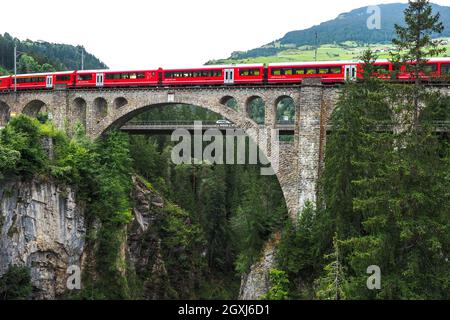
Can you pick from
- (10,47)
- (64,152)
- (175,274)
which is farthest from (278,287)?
(10,47)

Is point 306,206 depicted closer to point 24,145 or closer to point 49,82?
point 24,145

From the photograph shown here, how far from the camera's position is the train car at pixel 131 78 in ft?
133

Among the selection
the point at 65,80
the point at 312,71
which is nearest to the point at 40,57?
the point at 65,80

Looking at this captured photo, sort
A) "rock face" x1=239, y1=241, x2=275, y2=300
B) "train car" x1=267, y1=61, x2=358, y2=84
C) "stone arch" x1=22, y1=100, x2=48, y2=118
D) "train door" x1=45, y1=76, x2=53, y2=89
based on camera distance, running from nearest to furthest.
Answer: "rock face" x1=239, y1=241, x2=275, y2=300 < "train car" x1=267, y1=61, x2=358, y2=84 < "train door" x1=45, y1=76, x2=53, y2=89 < "stone arch" x1=22, y1=100, x2=48, y2=118

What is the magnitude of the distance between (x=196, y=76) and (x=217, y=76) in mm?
2008

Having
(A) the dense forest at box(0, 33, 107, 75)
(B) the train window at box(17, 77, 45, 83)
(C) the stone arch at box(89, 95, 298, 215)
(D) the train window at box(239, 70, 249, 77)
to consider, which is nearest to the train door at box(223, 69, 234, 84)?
(D) the train window at box(239, 70, 249, 77)

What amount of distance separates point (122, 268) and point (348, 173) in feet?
64.2

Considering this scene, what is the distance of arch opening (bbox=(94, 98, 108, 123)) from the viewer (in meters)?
43.4

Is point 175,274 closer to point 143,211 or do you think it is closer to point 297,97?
point 143,211

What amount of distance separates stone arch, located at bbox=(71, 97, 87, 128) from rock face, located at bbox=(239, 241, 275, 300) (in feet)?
68.8

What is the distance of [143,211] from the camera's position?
4375 centimetres

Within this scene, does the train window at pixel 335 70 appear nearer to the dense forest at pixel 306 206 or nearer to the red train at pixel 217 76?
the red train at pixel 217 76

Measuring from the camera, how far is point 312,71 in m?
34.9

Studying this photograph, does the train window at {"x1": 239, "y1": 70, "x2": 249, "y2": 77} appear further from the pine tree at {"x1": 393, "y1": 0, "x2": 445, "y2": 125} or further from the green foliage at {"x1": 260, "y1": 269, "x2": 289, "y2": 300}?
the pine tree at {"x1": 393, "y1": 0, "x2": 445, "y2": 125}
